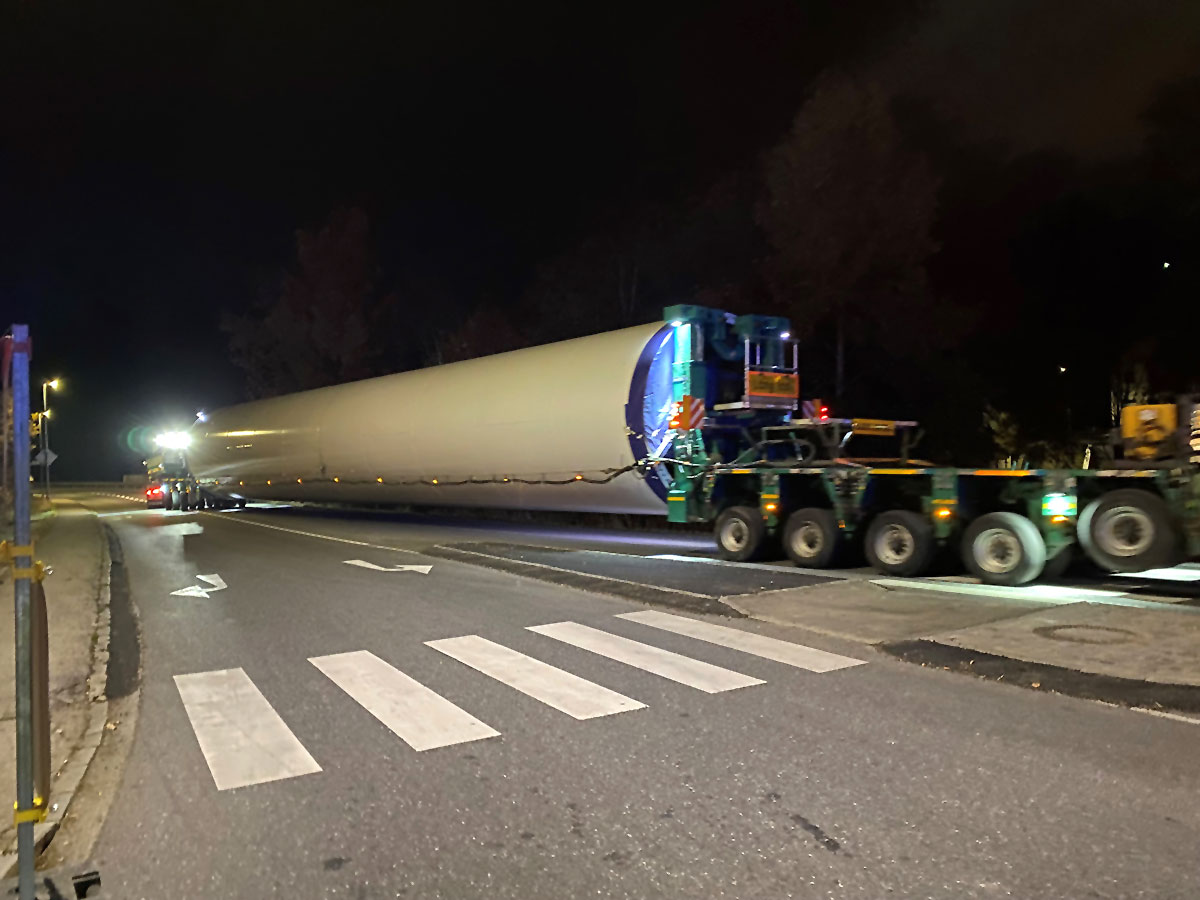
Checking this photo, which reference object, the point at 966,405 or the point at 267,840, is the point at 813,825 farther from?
the point at 966,405

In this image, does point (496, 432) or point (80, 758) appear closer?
point (80, 758)

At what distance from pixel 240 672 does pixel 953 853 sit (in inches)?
233

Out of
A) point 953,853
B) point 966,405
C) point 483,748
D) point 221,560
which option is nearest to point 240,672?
point 483,748

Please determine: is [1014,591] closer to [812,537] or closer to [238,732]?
[812,537]

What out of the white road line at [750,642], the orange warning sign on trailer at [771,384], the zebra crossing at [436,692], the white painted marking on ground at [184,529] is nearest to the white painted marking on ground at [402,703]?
the zebra crossing at [436,692]

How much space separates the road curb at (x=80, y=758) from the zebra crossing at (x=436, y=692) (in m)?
0.59

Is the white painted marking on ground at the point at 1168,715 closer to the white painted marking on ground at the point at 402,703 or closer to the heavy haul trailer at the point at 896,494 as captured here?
the heavy haul trailer at the point at 896,494

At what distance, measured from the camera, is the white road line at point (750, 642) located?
24.7ft

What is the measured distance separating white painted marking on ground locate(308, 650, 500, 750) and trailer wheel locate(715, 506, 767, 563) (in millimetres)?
7275

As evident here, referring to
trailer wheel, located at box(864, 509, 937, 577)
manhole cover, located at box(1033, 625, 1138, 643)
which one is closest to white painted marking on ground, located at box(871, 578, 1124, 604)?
trailer wheel, located at box(864, 509, 937, 577)

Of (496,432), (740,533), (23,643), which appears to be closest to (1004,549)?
(740,533)

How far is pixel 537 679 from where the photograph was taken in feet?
23.3

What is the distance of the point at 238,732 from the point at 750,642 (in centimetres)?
444

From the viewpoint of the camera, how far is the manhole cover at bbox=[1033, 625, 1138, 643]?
792cm
